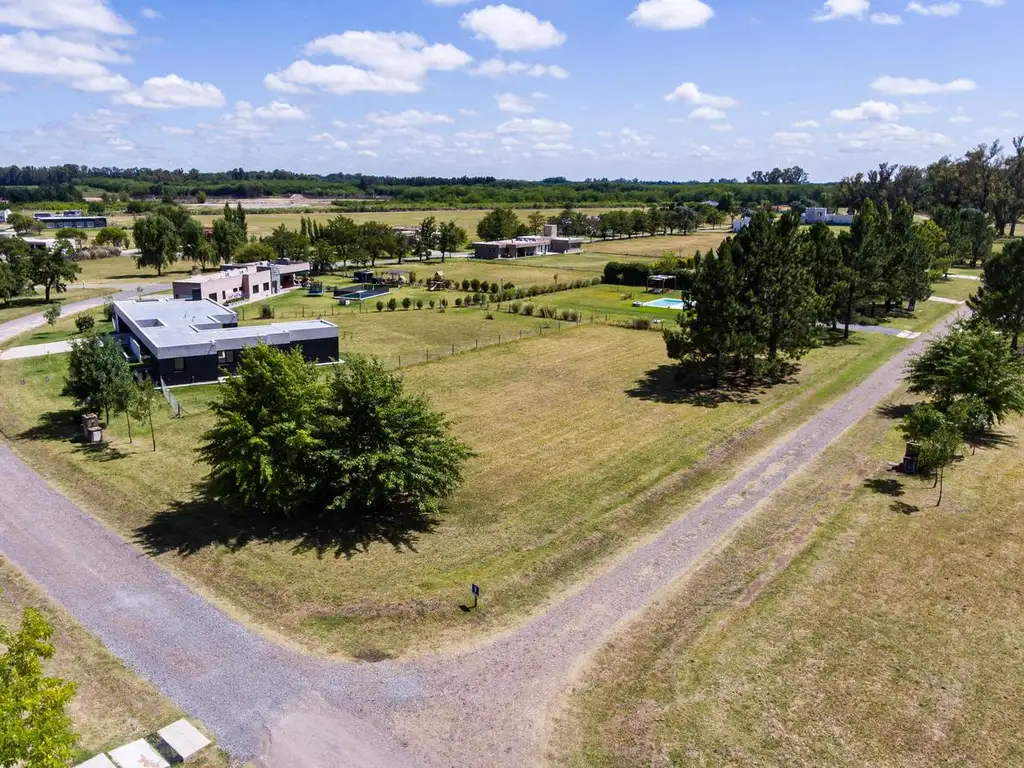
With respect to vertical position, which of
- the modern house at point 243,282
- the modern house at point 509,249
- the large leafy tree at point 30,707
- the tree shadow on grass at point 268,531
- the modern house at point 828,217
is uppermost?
the modern house at point 828,217

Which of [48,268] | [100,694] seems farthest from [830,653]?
[48,268]

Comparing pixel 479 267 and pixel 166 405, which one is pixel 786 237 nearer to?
pixel 166 405

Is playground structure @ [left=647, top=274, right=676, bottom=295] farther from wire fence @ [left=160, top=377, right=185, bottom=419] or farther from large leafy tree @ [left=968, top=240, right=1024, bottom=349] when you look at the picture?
wire fence @ [left=160, top=377, right=185, bottom=419]

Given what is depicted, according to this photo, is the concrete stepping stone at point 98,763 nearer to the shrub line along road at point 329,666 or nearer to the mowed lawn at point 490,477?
the shrub line along road at point 329,666

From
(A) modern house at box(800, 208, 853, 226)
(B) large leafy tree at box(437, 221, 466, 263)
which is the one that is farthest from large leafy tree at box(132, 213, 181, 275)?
(A) modern house at box(800, 208, 853, 226)

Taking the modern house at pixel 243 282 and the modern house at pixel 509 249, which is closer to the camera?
the modern house at pixel 243 282

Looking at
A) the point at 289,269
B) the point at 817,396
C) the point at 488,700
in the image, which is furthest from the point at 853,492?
the point at 289,269

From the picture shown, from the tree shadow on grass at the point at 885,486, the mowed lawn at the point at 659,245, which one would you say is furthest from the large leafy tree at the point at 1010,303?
the mowed lawn at the point at 659,245
